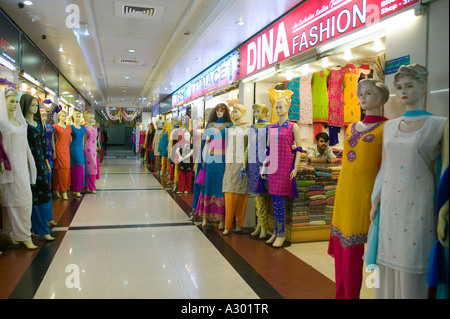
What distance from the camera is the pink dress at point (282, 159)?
386 centimetres

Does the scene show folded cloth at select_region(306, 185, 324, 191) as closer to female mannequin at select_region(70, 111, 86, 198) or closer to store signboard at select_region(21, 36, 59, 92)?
female mannequin at select_region(70, 111, 86, 198)

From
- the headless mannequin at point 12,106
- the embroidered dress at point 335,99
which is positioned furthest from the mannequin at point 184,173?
the headless mannequin at point 12,106

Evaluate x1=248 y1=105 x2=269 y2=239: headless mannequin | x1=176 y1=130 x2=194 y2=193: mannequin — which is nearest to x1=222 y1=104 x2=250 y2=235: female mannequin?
x1=248 y1=105 x2=269 y2=239: headless mannequin

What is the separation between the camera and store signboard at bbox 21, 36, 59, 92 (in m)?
6.56

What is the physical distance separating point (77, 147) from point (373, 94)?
19.5 feet

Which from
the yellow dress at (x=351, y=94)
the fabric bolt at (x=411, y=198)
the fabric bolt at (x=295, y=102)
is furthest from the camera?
the fabric bolt at (x=295, y=102)

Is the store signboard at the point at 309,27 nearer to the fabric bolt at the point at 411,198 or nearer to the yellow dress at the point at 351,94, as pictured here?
the yellow dress at the point at 351,94

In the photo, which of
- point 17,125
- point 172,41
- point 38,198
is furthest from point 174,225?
point 172,41

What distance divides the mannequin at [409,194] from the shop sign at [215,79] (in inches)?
180

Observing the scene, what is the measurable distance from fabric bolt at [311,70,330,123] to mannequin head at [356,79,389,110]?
258cm

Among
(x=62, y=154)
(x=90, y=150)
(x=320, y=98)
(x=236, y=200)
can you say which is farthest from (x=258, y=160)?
(x=90, y=150)

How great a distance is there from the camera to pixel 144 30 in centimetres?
699
